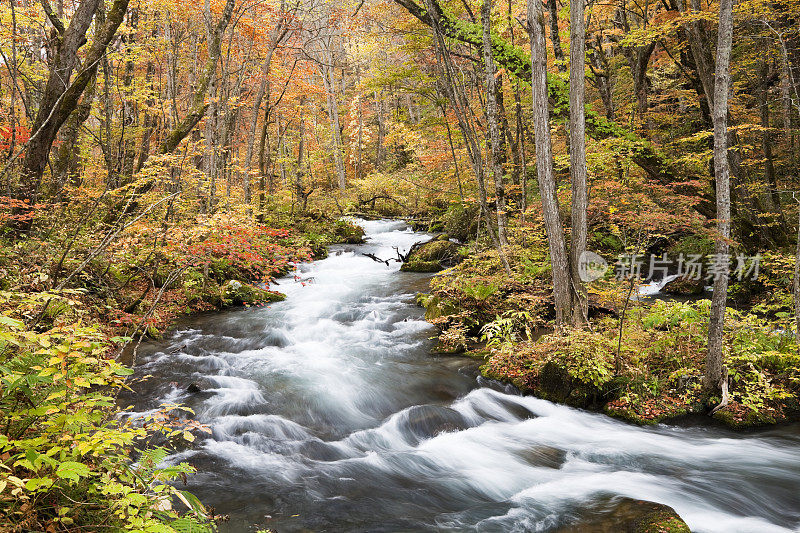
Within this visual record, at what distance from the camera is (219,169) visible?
577 inches

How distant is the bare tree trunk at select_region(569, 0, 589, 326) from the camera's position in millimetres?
7074

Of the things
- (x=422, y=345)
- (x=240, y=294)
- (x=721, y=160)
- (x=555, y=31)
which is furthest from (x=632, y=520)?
(x=555, y=31)

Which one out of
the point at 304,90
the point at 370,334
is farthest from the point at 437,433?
the point at 304,90

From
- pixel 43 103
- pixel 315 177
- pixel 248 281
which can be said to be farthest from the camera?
pixel 315 177

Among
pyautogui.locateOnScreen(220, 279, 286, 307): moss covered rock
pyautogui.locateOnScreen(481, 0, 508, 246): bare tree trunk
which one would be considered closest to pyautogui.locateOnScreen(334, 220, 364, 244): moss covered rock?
pyautogui.locateOnScreen(220, 279, 286, 307): moss covered rock

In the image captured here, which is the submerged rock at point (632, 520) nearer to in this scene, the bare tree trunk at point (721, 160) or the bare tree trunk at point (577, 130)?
the bare tree trunk at point (721, 160)

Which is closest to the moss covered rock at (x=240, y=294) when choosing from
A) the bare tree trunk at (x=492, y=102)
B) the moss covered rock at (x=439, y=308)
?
the moss covered rock at (x=439, y=308)

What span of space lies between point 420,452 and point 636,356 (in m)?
3.77

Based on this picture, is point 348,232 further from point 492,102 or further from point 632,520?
point 632,520

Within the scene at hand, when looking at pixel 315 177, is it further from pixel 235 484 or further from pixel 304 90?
pixel 235 484

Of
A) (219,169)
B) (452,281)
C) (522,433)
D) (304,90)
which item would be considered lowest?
(522,433)

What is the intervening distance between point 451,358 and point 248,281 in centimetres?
749

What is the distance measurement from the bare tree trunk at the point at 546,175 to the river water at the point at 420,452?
1.90 meters

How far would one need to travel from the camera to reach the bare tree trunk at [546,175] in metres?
7.69
